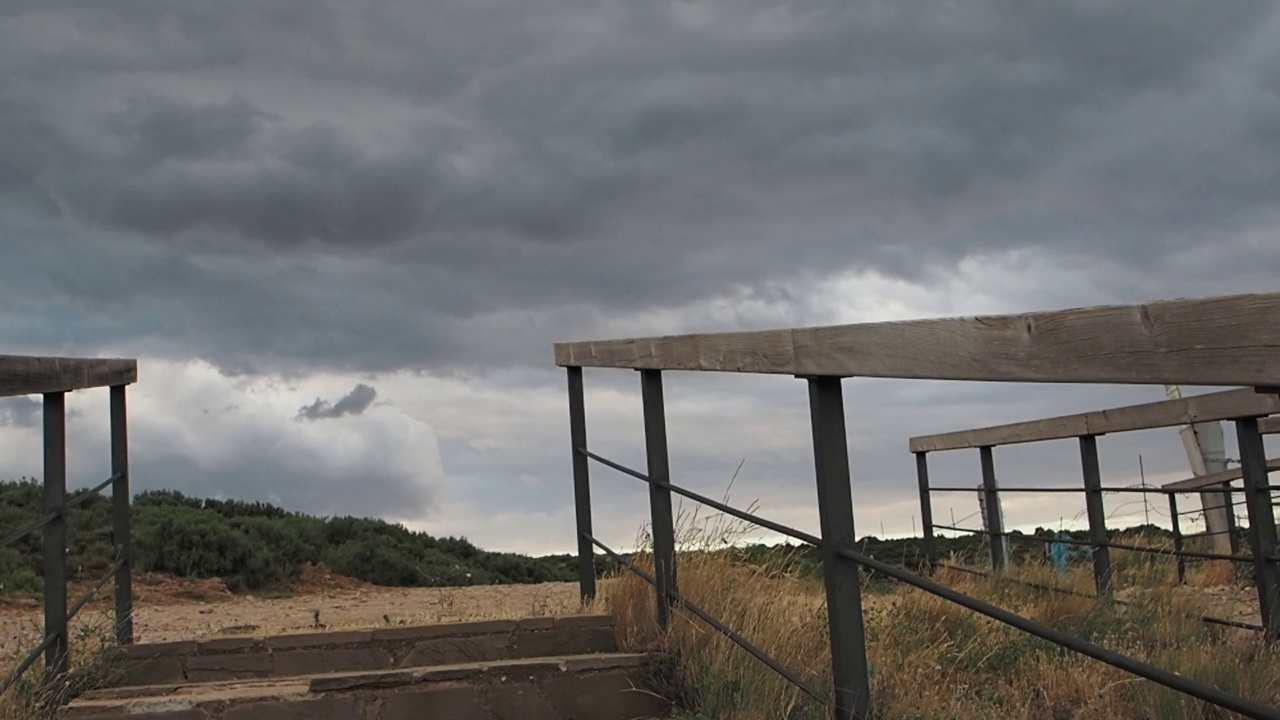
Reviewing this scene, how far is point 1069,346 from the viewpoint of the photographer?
7.05ft

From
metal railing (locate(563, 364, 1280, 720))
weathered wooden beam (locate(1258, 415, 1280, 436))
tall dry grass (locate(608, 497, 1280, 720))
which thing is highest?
weathered wooden beam (locate(1258, 415, 1280, 436))

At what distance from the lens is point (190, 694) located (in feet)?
14.6

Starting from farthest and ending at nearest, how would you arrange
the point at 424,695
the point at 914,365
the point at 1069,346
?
the point at 424,695 → the point at 914,365 → the point at 1069,346

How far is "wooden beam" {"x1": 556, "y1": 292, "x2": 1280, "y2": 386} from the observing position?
1.79 meters

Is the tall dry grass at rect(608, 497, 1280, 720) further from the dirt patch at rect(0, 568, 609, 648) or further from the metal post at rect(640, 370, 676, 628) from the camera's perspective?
the dirt patch at rect(0, 568, 609, 648)

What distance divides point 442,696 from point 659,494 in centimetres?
111

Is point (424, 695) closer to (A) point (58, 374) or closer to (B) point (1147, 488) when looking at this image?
(A) point (58, 374)

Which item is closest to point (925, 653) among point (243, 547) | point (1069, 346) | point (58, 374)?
point (1069, 346)

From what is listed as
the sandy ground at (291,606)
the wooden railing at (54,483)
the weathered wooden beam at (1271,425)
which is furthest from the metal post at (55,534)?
the weathered wooden beam at (1271,425)

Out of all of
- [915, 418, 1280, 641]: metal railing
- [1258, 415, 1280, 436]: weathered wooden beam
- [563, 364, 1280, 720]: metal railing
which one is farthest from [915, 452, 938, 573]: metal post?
[563, 364, 1280, 720]: metal railing

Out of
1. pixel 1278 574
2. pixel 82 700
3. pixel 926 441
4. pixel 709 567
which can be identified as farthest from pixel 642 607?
pixel 926 441

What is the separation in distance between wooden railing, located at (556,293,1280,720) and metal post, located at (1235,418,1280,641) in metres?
3.55

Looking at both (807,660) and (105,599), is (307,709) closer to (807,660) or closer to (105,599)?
(807,660)

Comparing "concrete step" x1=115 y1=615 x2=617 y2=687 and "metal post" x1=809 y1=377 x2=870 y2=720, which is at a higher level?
"metal post" x1=809 y1=377 x2=870 y2=720
